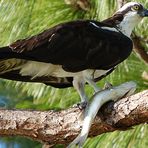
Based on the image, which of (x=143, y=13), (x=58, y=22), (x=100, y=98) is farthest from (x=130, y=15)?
(x=100, y=98)

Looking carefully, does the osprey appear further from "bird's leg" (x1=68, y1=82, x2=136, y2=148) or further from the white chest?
"bird's leg" (x1=68, y1=82, x2=136, y2=148)

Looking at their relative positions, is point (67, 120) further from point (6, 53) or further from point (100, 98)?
point (6, 53)

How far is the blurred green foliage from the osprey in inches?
13.6

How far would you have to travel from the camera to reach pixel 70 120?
203 cm

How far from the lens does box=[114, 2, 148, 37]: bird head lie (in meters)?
2.44

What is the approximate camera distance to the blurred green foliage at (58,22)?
2.59m

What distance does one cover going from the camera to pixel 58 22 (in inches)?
112

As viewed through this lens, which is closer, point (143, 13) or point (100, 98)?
point (100, 98)

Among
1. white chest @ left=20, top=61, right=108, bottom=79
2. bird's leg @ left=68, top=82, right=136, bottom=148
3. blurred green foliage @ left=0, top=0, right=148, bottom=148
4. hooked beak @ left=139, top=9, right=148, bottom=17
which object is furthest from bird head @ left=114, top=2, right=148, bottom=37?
bird's leg @ left=68, top=82, right=136, bottom=148

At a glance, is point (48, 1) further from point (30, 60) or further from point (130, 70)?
point (30, 60)

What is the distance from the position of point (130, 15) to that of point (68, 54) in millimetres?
479

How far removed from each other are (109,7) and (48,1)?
295 millimetres

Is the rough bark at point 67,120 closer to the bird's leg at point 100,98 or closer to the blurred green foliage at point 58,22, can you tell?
the bird's leg at point 100,98

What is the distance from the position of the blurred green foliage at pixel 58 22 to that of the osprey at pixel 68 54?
0.35 meters
